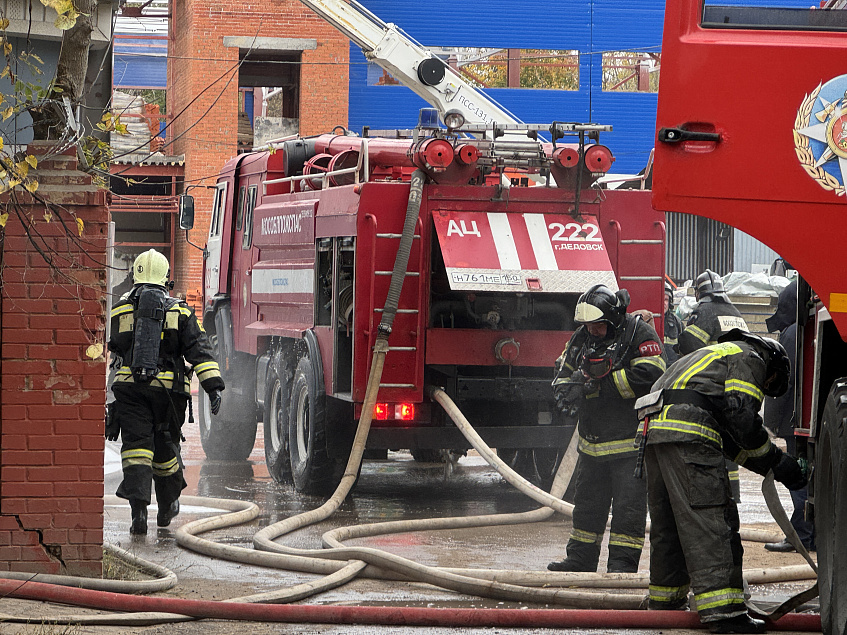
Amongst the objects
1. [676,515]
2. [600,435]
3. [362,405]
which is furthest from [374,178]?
[676,515]

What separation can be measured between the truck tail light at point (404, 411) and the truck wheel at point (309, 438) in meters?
0.74

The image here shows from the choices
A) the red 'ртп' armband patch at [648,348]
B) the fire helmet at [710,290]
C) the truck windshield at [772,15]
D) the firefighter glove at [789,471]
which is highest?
the truck windshield at [772,15]

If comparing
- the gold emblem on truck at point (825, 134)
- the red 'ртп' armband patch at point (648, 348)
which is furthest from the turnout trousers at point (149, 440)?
the gold emblem on truck at point (825, 134)

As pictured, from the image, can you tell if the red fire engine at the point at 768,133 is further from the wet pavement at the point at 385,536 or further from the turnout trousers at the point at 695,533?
the wet pavement at the point at 385,536

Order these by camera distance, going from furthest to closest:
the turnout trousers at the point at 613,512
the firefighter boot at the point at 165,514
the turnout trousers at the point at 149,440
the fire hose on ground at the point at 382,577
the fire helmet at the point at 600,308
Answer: the firefighter boot at the point at 165,514 < the turnout trousers at the point at 149,440 < the fire helmet at the point at 600,308 < the turnout trousers at the point at 613,512 < the fire hose on ground at the point at 382,577

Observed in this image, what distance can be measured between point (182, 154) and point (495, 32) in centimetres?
698

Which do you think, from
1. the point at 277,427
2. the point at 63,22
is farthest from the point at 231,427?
the point at 63,22

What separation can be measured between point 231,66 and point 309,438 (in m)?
16.2

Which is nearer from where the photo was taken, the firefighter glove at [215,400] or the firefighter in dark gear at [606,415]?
the firefighter in dark gear at [606,415]

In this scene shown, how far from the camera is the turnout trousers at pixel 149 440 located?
26.8 feet

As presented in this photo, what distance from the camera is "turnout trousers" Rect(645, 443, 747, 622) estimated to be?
5.46m

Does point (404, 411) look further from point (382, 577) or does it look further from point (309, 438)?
point (382, 577)

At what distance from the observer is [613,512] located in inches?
282

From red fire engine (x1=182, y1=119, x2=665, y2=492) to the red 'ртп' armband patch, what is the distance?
1894mm
